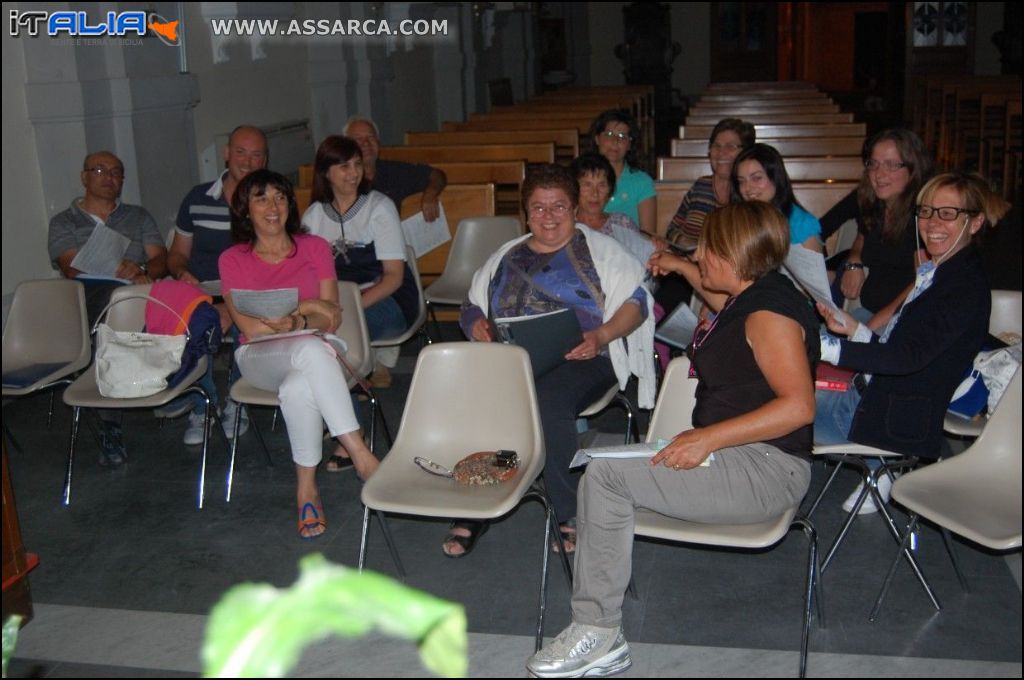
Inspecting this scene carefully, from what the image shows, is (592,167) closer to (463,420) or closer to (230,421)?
(463,420)

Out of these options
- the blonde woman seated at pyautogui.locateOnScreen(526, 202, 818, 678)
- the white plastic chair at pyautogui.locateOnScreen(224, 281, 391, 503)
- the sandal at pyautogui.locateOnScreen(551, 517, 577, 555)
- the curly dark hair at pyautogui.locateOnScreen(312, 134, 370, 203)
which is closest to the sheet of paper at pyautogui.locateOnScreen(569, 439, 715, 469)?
the blonde woman seated at pyautogui.locateOnScreen(526, 202, 818, 678)

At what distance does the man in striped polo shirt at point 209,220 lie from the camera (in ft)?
16.0

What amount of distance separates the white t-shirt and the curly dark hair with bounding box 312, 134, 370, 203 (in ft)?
0.21

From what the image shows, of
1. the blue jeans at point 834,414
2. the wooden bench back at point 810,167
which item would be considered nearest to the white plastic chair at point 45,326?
the blue jeans at point 834,414

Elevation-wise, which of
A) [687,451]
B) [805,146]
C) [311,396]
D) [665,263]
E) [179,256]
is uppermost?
[805,146]

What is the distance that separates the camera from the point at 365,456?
3703 mm

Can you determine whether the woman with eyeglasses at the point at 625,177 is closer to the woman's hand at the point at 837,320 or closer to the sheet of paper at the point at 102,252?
the woman's hand at the point at 837,320

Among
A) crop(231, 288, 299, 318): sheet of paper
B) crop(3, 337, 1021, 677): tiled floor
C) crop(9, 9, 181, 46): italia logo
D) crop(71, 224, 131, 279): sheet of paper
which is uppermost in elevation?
crop(9, 9, 181, 46): italia logo

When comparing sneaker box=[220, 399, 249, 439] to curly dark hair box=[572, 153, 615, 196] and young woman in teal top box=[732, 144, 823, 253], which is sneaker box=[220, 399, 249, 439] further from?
young woman in teal top box=[732, 144, 823, 253]

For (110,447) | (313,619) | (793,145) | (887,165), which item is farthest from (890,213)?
(313,619)

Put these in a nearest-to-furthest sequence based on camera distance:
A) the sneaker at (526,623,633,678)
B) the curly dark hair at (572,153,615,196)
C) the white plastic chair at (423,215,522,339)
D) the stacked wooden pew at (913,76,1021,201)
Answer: the sneaker at (526,623,633,678) → the curly dark hair at (572,153,615,196) → the white plastic chair at (423,215,522,339) → the stacked wooden pew at (913,76,1021,201)

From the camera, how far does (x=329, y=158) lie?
14.7 feet

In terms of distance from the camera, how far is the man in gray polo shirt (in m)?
4.89

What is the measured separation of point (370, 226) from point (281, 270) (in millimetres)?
656
